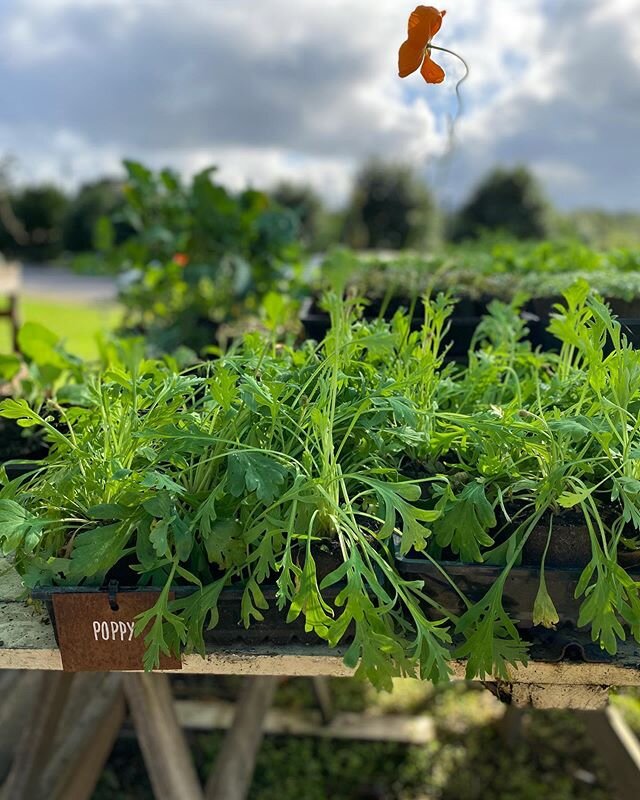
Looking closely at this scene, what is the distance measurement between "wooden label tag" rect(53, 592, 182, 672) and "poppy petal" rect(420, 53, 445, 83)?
0.70m

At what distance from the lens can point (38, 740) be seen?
1.46m

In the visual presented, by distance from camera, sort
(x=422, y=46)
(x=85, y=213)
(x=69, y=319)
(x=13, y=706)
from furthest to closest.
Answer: (x=85, y=213)
(x=69, y=319)
(x=13, y=706)
(x=422, y=46)

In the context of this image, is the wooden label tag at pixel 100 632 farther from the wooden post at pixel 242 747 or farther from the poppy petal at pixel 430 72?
the wooden post at pixel 242 747

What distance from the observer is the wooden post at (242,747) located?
1542 mm

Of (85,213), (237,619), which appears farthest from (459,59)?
(85,213)

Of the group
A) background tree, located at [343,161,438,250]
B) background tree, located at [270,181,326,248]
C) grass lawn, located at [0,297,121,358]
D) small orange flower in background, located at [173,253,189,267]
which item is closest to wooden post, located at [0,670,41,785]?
small orange flower in background, located at [173,253,189,267]

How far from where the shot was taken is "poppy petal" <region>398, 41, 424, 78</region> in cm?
87

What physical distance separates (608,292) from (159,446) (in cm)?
101

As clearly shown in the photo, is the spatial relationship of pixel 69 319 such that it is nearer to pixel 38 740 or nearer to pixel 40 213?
pixel 38 740

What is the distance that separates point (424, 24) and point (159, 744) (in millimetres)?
1166

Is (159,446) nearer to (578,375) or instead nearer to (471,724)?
(578,375)

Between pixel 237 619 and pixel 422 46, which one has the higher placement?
pixel 422 46

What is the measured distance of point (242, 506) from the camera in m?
0.79

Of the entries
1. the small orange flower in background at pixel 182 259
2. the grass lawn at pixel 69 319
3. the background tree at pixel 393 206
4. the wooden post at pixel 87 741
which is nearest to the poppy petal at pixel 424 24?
the wooden post at pixel 87 741
